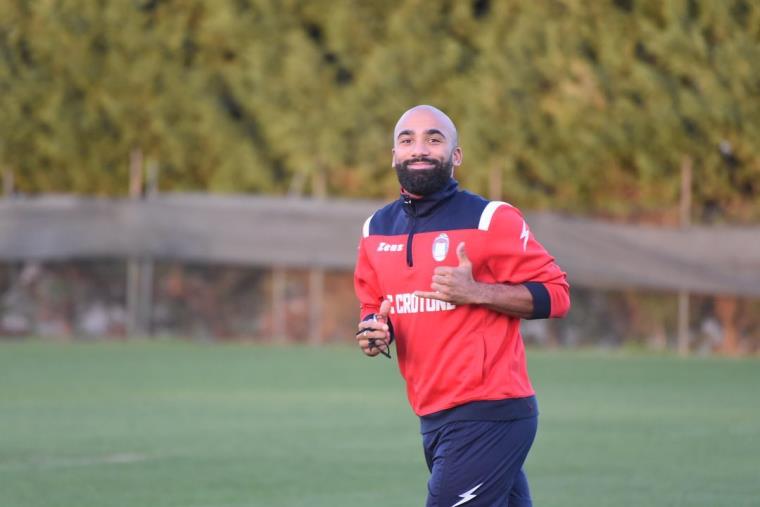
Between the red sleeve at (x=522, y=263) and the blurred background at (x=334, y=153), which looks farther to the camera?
the blurred background at (x=334, y=153)

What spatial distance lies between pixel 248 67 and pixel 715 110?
778 centimetres

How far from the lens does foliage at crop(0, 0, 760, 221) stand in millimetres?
22578

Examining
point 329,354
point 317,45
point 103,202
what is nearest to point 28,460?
point 329,354

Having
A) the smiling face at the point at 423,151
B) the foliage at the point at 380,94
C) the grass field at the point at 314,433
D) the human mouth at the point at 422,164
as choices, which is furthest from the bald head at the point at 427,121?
the foliage at the point at 380,94

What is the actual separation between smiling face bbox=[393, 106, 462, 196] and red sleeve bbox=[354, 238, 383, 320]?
396 millimetres

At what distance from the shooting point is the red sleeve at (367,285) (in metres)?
5.64

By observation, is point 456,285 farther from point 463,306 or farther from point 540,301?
point 540,301

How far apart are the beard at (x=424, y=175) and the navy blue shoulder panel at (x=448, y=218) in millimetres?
108

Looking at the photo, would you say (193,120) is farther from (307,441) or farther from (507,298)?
(507,298)

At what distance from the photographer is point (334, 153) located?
24766 mm

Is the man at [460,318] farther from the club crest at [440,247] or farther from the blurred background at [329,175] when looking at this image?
the blurred background at [329,175]

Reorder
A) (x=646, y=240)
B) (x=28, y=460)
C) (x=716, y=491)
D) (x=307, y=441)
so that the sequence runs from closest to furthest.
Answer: (x=716, y=491), (x=28, y=460), (x=307, y=441), (x=646, y=240)

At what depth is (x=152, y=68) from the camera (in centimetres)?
2575

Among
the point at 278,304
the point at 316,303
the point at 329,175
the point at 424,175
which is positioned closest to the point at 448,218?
the point at 424,175
